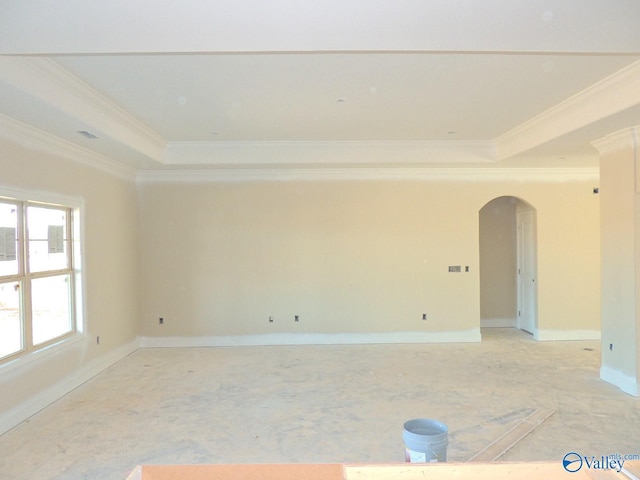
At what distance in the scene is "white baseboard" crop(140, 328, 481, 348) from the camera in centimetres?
689

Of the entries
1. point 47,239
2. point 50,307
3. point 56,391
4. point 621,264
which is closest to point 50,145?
point 47,239

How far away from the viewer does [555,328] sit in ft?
22.8

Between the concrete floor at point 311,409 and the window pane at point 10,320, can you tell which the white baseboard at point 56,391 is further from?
the window pane at point 10,320

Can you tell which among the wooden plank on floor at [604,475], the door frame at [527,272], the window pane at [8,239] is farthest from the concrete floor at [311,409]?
the wooden plank on floor at [604,475]

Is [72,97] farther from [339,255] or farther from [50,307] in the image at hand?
[339,255]

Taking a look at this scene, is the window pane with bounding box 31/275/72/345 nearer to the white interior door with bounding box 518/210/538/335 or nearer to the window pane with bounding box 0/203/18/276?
the window pane with bounding box 0/203/18/276

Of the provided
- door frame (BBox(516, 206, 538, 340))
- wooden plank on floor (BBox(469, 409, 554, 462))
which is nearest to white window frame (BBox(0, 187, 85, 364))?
wooden plank on floor (BBox(469, 409, 554, 462))

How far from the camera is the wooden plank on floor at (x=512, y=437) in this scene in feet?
10.8

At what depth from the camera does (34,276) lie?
4355 millimetres

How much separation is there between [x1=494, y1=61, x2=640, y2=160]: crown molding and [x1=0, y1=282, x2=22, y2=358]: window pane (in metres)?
5.51

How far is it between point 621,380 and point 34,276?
614 cm

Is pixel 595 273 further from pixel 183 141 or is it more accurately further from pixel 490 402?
pixel 183 141

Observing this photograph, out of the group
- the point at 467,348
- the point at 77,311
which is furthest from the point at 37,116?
the point at 467,348

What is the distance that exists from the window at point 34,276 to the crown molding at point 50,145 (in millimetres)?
547
